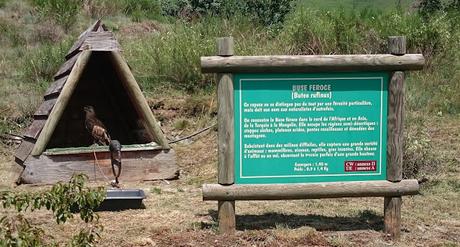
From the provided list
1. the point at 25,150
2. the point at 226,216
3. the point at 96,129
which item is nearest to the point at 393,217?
the point at 226,216

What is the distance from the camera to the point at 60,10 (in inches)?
648

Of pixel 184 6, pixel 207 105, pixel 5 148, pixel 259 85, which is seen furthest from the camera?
pixel 184 6

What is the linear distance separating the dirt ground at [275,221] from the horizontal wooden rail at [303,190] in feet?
1.00

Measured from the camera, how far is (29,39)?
15203 millimetres

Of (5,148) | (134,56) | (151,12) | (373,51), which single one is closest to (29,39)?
(134,56)

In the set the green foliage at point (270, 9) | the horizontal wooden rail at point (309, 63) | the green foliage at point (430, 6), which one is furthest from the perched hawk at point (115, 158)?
the green foliage at point (430, 6)

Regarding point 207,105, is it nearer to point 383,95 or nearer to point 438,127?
point 438,127

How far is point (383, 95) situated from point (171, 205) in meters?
2.31

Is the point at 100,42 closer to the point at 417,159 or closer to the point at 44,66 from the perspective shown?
the point at 417,159

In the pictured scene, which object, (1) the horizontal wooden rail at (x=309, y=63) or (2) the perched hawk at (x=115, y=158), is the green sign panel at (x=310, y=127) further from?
(2) the perched hawk at (x=115, y=158)

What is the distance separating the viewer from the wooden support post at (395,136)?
203 inches

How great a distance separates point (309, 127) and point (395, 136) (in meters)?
0.69

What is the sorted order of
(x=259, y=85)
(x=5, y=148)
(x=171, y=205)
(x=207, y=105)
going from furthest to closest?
1. (x=207, y=105)
2. (x=5, y=148)
3. (x=171, y=205)
4. (x=259, y=85)

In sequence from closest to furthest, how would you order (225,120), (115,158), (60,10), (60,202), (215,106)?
→ (60,202)
(225,120)
(115,158)
(215,106)
(60,10)
